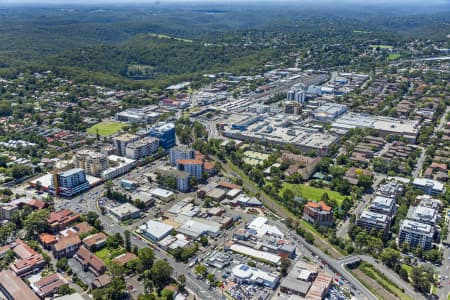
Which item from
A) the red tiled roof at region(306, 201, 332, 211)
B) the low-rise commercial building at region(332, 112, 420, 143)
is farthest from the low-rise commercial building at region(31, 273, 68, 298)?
the low-rise commercial building at region(332, 112, 420, 143)

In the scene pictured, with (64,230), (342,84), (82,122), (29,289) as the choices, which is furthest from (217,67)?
(29,289)

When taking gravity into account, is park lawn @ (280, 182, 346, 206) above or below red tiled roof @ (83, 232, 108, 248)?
below

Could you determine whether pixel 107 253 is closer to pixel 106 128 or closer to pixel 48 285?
pixel 48 285

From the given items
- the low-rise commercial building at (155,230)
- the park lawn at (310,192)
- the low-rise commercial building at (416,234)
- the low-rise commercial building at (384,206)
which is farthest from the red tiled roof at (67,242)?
the low-rise commercial building at (416,234)

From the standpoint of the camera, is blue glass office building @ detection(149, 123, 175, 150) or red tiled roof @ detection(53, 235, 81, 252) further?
blue glass office building @ detection(149, 123, 175, 150)

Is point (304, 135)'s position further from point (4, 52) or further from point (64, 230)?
point (4, 52)

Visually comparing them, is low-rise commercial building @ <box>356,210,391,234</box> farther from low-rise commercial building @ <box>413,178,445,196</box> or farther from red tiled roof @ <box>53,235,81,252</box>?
red tiled roof @ <box>53,235,81,252</box>

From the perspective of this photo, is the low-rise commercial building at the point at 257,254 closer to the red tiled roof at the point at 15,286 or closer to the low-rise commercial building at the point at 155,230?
the low-rise commercial building at the point at 155,230

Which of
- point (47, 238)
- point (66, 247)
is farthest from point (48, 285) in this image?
point (47, 238)
